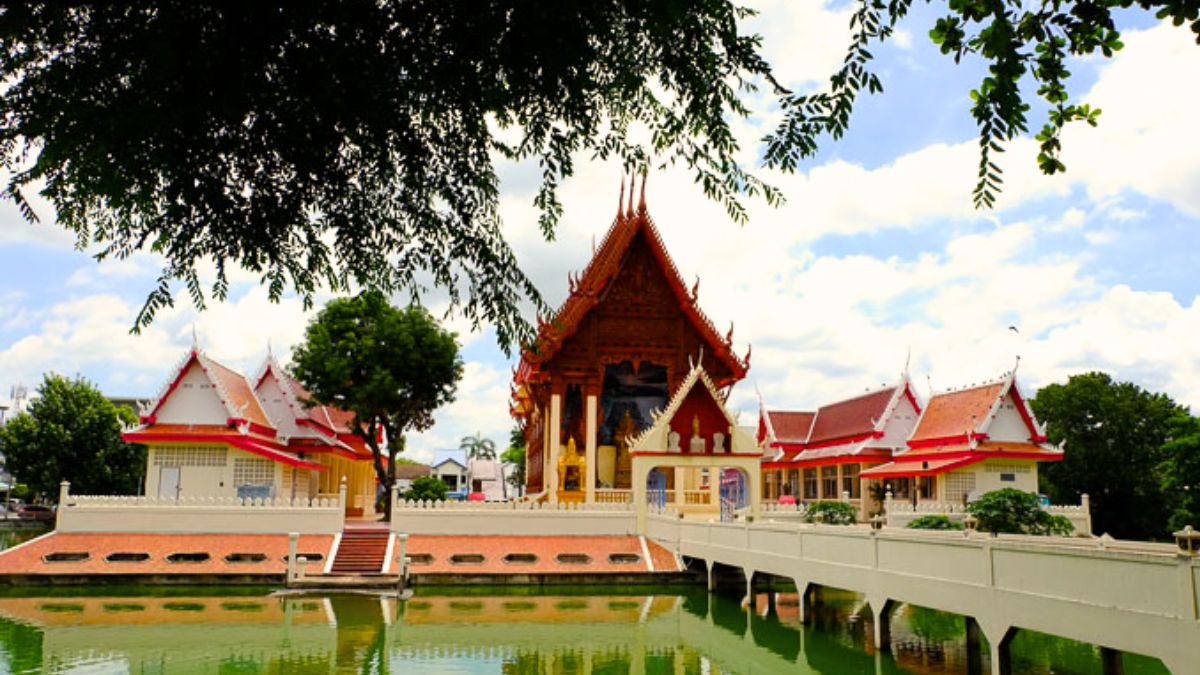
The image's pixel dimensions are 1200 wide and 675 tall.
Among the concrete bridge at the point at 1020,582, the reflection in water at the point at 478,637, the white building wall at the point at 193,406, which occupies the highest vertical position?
the white building wall at the point at 193,406

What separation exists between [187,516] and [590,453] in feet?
35.1

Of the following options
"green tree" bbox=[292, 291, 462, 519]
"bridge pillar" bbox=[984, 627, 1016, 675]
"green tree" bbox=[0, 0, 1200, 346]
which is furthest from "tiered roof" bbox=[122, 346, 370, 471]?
"green tree" bbox=[0, 0, 1200, 346]

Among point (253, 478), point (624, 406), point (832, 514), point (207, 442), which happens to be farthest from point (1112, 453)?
point (207, 442)

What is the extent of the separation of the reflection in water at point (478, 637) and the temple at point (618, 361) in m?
8.51

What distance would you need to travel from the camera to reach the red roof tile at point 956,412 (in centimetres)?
3066

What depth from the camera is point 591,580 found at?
21016 mm

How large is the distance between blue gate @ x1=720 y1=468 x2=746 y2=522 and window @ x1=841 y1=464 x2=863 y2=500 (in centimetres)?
630

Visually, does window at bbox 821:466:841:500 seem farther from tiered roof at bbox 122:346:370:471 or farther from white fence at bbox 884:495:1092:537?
tiered roof at bbox 122:346:370:471

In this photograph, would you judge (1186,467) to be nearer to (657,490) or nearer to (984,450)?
(984,450)

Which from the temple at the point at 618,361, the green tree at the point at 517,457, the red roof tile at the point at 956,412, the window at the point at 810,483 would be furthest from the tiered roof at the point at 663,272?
the green tree at the point at 517,457

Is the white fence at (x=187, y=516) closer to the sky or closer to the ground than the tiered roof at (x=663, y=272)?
closer to the ground

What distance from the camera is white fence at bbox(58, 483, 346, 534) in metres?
22.2

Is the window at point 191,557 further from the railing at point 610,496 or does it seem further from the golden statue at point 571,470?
the railing at point 610,496

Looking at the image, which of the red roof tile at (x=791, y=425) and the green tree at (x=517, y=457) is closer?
the red roof tile at (x=791, y=425)
